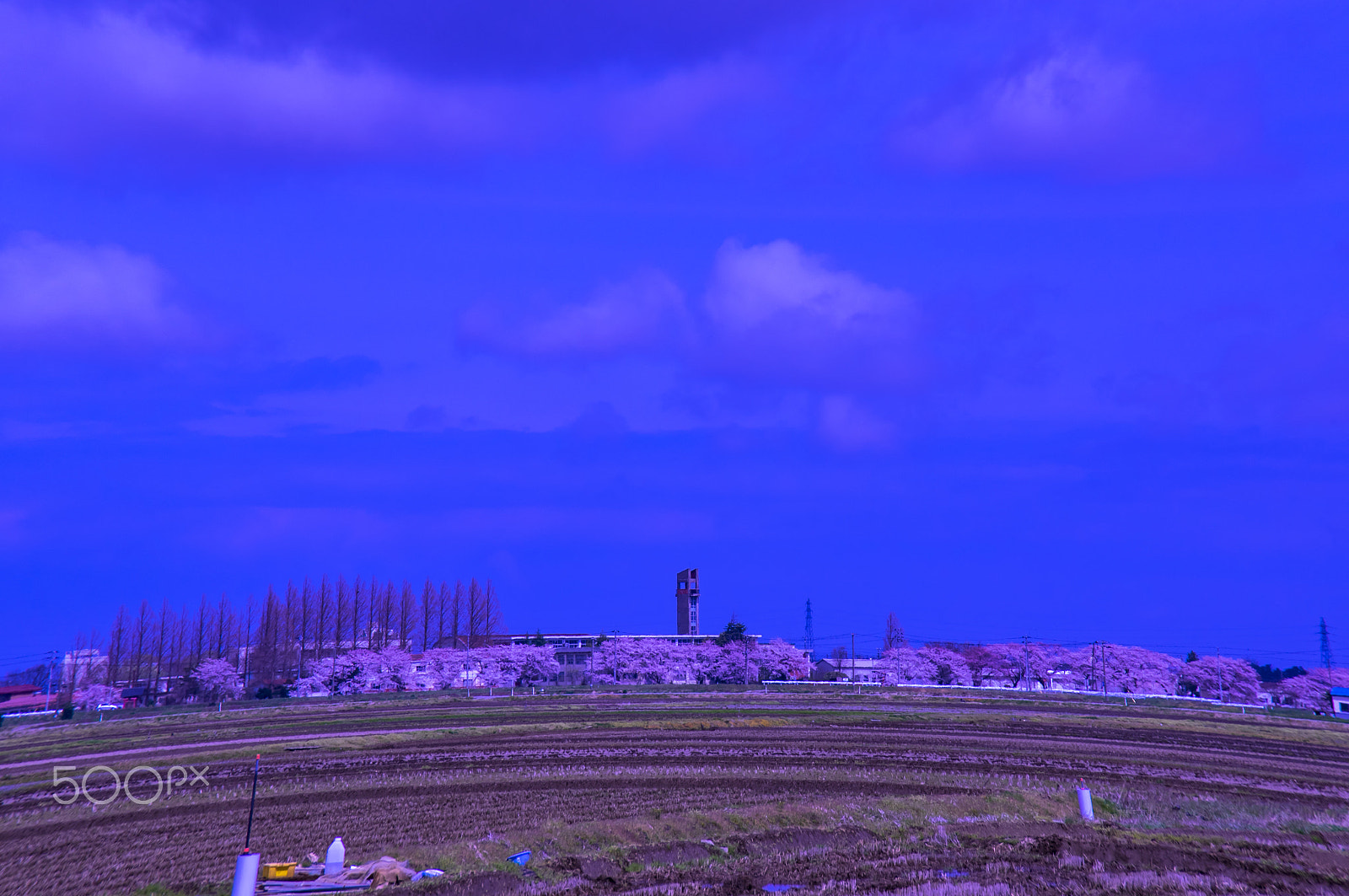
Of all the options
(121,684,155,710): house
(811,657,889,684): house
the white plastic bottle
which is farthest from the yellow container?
(121,684,155,710): house

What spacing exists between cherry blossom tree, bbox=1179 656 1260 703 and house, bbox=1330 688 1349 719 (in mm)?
10057

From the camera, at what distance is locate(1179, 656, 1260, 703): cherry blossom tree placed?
129750mm

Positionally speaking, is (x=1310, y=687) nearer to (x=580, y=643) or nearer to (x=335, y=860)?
(x=580, y=643)

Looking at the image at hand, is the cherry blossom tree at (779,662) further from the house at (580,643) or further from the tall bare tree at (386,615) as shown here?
the tall bare tree at (386,615)

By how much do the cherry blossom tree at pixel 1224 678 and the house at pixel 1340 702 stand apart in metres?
10.1

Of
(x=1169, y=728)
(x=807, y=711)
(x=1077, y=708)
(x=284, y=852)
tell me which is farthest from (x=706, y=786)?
(x=1077, y=708)

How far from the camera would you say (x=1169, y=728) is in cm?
6369

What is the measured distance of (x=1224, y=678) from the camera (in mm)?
133750

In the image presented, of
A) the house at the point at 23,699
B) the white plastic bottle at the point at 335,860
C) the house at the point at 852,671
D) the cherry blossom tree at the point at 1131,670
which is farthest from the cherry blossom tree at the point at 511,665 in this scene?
the white plastic bottle at the point at 335,860

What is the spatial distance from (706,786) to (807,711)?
41437 mm

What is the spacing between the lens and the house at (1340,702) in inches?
3794

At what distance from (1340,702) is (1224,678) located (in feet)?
91.9

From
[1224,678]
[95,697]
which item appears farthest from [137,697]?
[1224,678]

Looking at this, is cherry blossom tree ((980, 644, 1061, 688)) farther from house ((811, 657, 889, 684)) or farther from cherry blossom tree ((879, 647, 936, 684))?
house ((811, 657, 889, 684))
